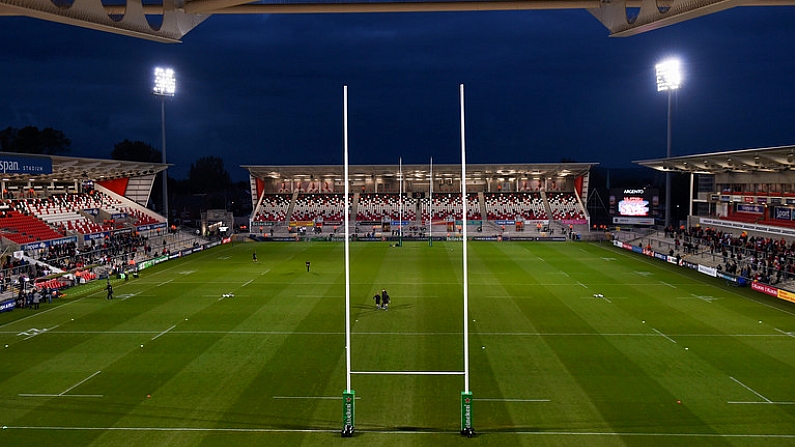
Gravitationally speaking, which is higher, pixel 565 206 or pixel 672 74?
pixel 672 74

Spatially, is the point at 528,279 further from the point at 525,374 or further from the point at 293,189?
the point at 293,189

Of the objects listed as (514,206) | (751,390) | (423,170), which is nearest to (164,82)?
(423,170)

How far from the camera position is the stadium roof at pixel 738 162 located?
38906 mm

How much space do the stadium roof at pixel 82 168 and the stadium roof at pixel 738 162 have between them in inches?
1986

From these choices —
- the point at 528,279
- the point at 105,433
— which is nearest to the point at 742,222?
the point at 528,279

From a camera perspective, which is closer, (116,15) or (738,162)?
(116,15)

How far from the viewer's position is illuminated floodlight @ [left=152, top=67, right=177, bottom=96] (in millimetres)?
62781

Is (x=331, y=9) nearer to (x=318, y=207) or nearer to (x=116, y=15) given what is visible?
(x=116, y=15)

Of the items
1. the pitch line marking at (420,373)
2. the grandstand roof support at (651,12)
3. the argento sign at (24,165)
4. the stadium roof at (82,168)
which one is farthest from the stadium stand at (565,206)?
the pitch line marking at (420,373)

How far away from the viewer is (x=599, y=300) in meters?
30.2

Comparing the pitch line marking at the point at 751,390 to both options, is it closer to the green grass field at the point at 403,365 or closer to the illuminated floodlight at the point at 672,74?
the green grass field at the point at 403,365

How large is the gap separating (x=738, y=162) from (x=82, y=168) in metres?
55.0

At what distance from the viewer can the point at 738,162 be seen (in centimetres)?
4619

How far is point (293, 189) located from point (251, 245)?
28033 mm
